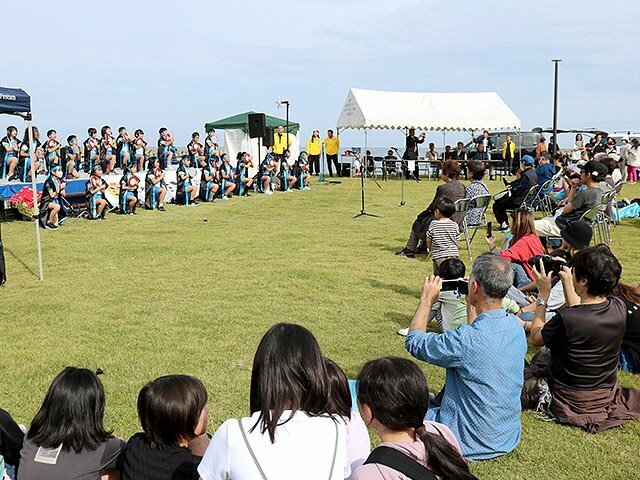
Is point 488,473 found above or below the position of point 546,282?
below

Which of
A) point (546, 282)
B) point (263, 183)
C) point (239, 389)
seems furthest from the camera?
point (263, 183)

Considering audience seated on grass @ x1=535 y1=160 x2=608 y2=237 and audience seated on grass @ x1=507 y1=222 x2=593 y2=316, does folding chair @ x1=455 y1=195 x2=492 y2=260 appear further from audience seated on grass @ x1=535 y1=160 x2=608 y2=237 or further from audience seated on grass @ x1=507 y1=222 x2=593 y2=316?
audience seated on grass @ x1=507 y1=222 x2=593 y2=316

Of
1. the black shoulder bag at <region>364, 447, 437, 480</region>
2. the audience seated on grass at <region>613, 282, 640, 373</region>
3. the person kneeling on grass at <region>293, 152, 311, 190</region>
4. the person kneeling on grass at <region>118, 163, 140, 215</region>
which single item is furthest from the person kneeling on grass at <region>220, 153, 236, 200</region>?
the black shoulder bag at <region>364, 447, 437, 480</region>

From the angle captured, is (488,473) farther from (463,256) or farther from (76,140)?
(76,140)

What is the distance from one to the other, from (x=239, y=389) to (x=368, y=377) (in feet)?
8.04

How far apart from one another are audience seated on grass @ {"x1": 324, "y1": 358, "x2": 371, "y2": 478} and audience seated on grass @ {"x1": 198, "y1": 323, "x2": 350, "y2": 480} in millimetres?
370

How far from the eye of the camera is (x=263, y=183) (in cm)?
2092

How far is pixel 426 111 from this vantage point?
23.7 metres

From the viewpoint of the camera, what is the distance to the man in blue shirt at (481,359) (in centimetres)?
334

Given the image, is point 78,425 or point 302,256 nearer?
point 78,425

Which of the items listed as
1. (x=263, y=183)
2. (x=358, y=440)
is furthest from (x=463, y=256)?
(x=263, y=183)

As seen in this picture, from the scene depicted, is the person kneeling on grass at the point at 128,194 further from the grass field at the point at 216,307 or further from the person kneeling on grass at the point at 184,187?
the person kneeling on grass at the point at 184,187

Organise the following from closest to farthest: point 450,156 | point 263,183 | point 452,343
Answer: point 452,343, point 263,183, point 450,156

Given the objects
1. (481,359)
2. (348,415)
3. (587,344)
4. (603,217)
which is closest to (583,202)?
(603,217)
